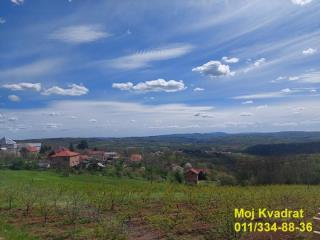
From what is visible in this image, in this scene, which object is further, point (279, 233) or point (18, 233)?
point (18, 233)

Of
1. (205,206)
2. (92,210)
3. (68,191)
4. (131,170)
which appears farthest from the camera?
(131,170)

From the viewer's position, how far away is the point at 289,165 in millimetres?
35438

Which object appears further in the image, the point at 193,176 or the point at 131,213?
the point at 193,176

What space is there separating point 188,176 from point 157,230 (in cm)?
3496

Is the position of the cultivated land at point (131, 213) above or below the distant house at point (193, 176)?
above

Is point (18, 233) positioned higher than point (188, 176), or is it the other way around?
point (18, 233)

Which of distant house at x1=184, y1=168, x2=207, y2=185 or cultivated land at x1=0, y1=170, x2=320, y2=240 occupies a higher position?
cultivated land at x1=0, y1=170, x2=320, y2=240

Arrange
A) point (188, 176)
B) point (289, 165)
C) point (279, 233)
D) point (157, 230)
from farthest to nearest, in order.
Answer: point (188, 176)
point (289, 165)
point (157, 230)
point (279, 233)

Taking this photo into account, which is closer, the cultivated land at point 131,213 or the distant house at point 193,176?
the cultivated land at point 131,213

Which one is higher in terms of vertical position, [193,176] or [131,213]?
[131,213]

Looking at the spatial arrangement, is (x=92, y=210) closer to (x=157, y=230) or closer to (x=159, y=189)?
(x=157, y=230)

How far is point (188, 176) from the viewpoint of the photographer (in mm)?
43438

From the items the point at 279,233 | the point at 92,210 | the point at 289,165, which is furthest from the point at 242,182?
the point at 279,233

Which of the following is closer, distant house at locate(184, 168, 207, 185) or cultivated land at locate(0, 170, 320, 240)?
cultivated land at locate(0, 170, 320, 240)
